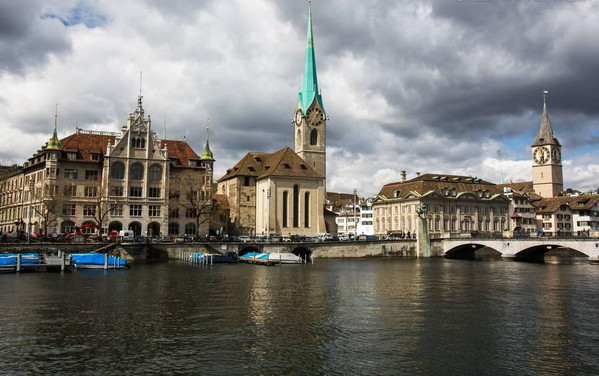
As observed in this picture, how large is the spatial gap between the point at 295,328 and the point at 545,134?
16094 centimetres

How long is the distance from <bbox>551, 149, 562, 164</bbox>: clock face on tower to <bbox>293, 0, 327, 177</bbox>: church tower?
76.9m

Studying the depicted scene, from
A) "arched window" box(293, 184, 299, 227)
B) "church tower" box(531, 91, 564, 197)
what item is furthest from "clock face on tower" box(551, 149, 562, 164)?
"arched window" box(293, 184, 299, 227)

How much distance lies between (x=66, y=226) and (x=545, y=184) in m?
132

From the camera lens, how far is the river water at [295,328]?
20906 millimetres

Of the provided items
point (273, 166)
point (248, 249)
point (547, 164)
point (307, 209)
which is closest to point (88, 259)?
point (248, 249)

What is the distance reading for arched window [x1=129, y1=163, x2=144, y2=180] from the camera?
87.1m

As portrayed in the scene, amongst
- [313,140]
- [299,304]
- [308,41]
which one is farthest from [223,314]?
[308,41]

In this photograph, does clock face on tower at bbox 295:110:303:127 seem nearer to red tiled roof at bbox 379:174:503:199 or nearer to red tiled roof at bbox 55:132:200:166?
red tiled roof at bbox 379:174:503:199

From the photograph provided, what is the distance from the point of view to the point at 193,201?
90688 mm

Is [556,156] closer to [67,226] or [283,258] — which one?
[283,258]

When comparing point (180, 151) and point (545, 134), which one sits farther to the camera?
point (545, 134)

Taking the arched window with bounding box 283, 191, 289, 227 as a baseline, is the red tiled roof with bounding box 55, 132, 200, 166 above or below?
above

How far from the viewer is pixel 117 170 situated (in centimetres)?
8612

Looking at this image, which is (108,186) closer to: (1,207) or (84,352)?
(1,207)
